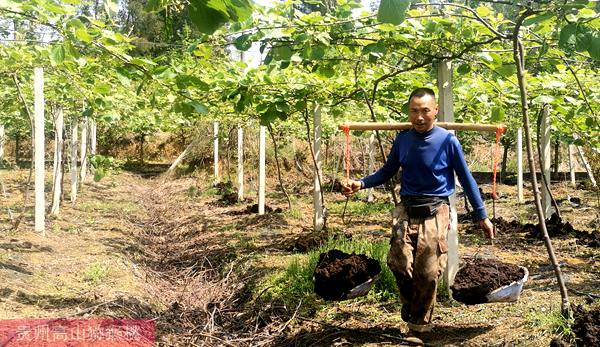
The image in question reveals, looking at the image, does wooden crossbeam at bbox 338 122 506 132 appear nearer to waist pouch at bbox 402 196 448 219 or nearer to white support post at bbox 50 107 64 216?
waist pouch at bbox 402 196 448 219

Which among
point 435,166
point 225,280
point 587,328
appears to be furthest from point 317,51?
point 225,280

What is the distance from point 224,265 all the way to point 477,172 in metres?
15.3

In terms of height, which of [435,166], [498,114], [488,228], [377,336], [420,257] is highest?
[498,114]

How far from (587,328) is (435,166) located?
1.18m

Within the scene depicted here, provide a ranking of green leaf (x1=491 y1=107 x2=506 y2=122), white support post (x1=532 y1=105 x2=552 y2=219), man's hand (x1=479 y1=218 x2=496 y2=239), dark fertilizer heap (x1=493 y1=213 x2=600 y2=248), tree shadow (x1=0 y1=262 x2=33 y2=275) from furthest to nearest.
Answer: white support post (x1=532 y1=105 x2=552 y2=219)
dark fertilizer heap (x1=493 y1=213 x2=600 y2=248)
tree shadow (x1=0 y1=262 x2=33 y2=275)
green leaf (x1=491 y1=107 x2=506 y2=122)
man's hand (x1=479 y1=218 x2=496 y2=239)

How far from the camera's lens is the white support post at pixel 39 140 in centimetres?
652

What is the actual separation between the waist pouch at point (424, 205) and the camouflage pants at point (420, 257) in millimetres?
30

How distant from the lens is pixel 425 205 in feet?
10.5

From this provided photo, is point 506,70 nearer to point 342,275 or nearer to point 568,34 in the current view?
point 568,34

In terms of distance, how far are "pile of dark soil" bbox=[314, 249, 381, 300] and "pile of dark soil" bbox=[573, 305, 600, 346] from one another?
1335mm

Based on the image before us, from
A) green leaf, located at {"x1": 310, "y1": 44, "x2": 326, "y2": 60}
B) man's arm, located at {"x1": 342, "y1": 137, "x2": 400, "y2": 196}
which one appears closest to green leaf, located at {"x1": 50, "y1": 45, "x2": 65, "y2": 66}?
green leaf, located at {"x1": 310, "y1": 44, "x2": 326, "y2": 60}

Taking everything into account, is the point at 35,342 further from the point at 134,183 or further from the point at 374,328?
the point at 134,183

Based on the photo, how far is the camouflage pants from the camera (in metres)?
3.19

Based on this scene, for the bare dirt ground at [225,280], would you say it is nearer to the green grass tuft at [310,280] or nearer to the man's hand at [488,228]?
the green grass tuft at [310,280]
